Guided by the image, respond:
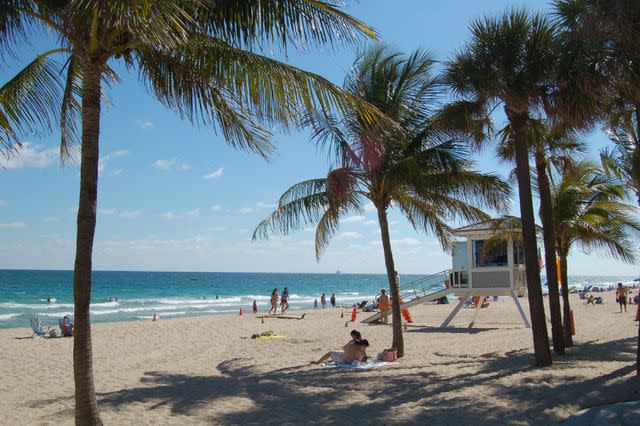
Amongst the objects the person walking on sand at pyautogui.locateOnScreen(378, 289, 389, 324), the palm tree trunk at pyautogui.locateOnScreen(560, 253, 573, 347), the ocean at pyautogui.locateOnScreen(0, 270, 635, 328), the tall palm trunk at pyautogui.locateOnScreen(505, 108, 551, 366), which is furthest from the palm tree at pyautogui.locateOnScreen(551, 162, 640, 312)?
the ocean at pyautogui.locateOnScreen(0, 270, 635, 328)

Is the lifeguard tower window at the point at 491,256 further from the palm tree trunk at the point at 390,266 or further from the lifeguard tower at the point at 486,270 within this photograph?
the palm tree trunk at the point at 390,266

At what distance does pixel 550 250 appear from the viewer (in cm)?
1192

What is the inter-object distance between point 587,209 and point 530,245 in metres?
4.33

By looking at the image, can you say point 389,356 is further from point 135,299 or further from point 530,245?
point 135,299

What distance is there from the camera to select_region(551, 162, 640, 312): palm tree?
44.1 feet

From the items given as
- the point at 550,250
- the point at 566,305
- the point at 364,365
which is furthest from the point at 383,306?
the point at 550,250

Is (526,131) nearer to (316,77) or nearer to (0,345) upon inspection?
(316,77)

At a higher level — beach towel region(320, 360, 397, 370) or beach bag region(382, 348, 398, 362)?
beach bag region(382, 348, 398, 362)

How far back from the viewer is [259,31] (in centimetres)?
592

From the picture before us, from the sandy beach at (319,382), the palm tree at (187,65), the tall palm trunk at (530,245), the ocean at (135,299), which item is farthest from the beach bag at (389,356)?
the ocean at (135,299)

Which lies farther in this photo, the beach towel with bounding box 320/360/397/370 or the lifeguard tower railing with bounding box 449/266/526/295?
the lifeguard tower railing with bounding box 449/266/526/295

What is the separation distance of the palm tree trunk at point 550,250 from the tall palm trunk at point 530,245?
64.8 inches

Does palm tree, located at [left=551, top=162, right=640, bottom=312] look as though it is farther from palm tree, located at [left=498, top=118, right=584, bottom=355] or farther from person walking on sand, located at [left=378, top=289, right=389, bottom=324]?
person walking on sand, located at [left=378, top=289, right=389, bottom=324]

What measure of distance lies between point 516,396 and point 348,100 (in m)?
5.21
